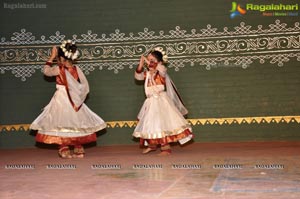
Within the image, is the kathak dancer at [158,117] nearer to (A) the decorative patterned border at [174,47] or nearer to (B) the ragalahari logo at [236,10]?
(A) the decorative patterned border at [174,47]

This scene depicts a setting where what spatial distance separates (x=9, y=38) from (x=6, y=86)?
734 millimetres

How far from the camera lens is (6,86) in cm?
761

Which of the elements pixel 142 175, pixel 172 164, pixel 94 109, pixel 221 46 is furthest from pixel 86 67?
pixel 142 175

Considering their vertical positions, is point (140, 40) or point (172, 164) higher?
point (140, 40)

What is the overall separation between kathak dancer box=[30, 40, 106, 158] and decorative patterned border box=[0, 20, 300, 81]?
135cm

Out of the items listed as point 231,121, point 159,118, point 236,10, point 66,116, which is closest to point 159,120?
point 159,118

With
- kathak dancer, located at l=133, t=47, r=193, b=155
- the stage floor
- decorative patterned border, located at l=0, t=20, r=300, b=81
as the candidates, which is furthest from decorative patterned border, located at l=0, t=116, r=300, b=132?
kathak dancer, located at l=133, t=47, r=193, b=155

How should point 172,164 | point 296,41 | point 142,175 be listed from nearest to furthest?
point 142,175, point 172,164, point 296,41

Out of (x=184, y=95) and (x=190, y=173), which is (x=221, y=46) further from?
(x=190, y=173)

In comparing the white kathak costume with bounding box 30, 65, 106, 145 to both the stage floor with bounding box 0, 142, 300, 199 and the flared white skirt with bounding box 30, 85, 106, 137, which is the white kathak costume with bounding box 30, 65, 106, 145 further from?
the stage floor with bounding box 0, 142, 300, 199

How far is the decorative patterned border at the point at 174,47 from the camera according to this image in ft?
23.7

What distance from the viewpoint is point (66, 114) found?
606 cm

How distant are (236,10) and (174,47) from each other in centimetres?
105

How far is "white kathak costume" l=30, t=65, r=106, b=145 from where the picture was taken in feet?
19.6
